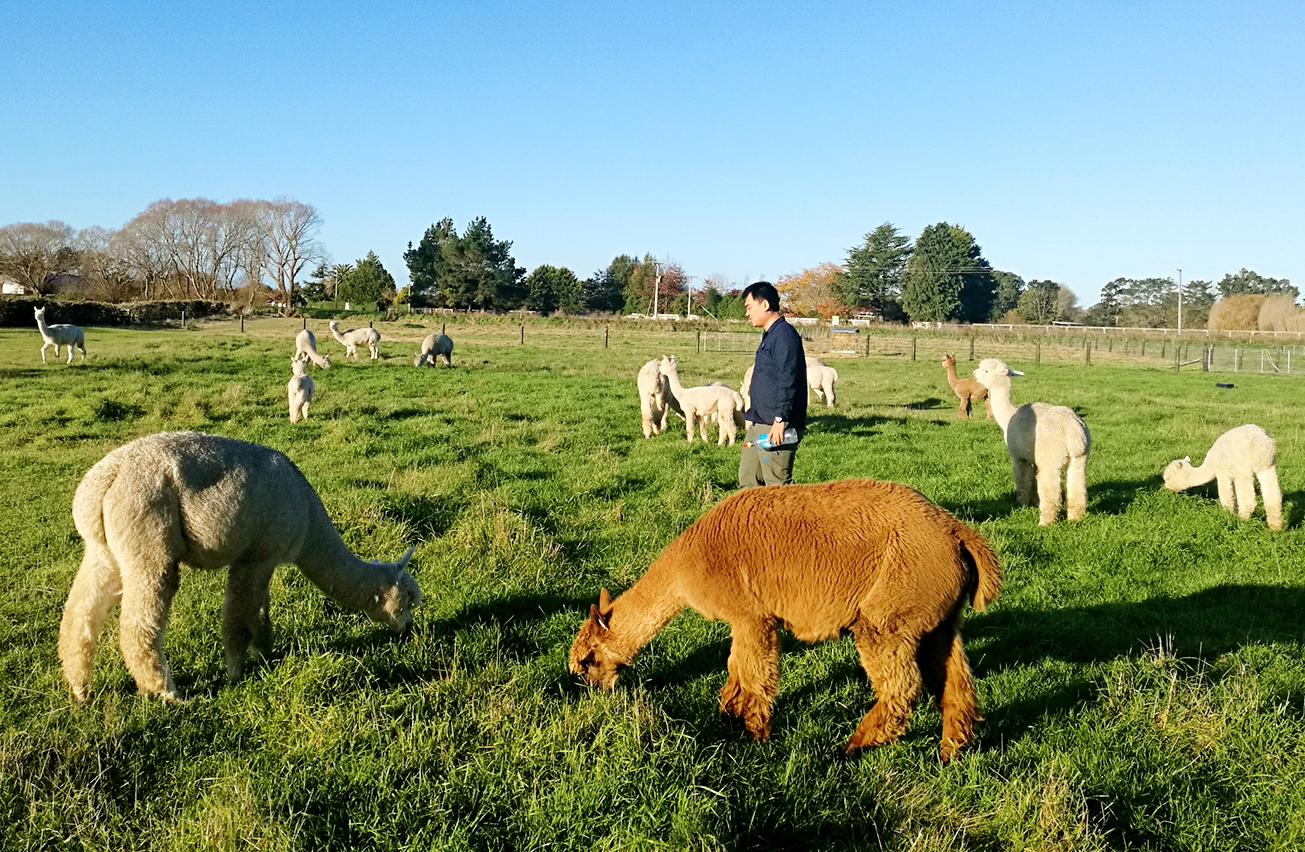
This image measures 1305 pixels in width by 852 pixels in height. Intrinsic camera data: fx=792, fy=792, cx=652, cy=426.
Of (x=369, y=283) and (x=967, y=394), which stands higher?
(x=369, y=283)

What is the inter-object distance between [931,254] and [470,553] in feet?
292

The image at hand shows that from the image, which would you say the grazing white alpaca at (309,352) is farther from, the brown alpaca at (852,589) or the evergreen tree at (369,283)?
the evergreen tree at (369,283)

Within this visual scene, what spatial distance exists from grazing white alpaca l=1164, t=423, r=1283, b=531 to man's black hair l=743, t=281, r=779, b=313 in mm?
6233

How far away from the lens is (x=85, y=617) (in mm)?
4508

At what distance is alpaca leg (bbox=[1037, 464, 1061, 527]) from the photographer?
8.75 m

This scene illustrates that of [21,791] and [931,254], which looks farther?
[931,254]

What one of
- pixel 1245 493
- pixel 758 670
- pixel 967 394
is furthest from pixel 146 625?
pixel 967 394

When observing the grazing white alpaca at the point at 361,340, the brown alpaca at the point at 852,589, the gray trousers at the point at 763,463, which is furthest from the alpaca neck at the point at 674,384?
the grazing white alpaca at the point at 361,340

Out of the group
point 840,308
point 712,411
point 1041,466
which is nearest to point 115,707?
point 1041,466

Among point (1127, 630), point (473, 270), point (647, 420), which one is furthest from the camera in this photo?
point (473, 270)

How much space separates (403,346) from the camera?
37.2 meters

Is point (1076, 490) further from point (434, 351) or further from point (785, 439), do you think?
point (434, 351)

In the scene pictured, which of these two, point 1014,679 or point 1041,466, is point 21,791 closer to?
point 1014,679

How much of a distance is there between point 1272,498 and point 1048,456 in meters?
2.35
